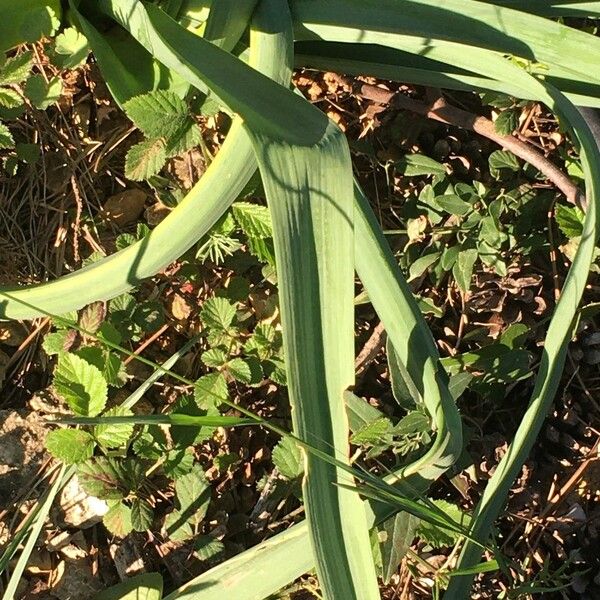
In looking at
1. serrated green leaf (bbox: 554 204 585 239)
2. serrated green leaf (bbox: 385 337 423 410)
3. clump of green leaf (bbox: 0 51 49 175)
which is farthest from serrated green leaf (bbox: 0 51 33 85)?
serrated green leaf (bbox: 554 204 585 239)

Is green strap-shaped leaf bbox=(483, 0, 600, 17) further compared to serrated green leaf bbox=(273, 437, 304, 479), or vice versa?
serrated green leaf bbox=(273, 437, 304, 479)

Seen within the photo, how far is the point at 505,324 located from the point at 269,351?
16.6 inches

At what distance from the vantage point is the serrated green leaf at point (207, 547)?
3.78ft

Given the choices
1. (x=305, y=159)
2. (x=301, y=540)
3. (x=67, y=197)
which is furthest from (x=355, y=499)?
(x=67, y=197)

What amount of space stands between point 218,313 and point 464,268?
1.25 feet

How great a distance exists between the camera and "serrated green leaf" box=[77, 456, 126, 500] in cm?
108

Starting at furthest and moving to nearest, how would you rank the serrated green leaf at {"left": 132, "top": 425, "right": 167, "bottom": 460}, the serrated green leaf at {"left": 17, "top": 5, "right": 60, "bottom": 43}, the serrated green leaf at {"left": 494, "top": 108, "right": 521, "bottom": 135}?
the serrated green leaf at {"left": 494, "top": 108, "right": 521, "bottom": 135}
the serrated green leaf at {"left": 132, "top": 425, "right": 167, "bottom": 460}
the serrated green leaf at {"left": 17, "top": 5, "right": 60, "bottom": 43}

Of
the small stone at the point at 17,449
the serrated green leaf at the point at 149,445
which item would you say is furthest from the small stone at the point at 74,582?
the serrated green leaf at the point at 149,445

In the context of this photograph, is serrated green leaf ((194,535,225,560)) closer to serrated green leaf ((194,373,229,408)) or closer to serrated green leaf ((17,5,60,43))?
serrated green leaf ((194,373,229,408))

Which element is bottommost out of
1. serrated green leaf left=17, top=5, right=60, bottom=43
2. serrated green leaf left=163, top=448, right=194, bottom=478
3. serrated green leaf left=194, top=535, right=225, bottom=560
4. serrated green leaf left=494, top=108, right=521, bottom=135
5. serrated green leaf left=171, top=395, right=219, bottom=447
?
serrated green leaf left=194, top=535, right=225, bottom=560

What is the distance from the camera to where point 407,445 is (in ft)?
3.37

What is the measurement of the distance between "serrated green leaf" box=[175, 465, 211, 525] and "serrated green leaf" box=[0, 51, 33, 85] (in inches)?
23.2

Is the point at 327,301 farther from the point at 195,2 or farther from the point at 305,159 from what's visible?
the point at 195,2

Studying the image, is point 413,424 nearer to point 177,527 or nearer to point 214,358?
point 214,358
